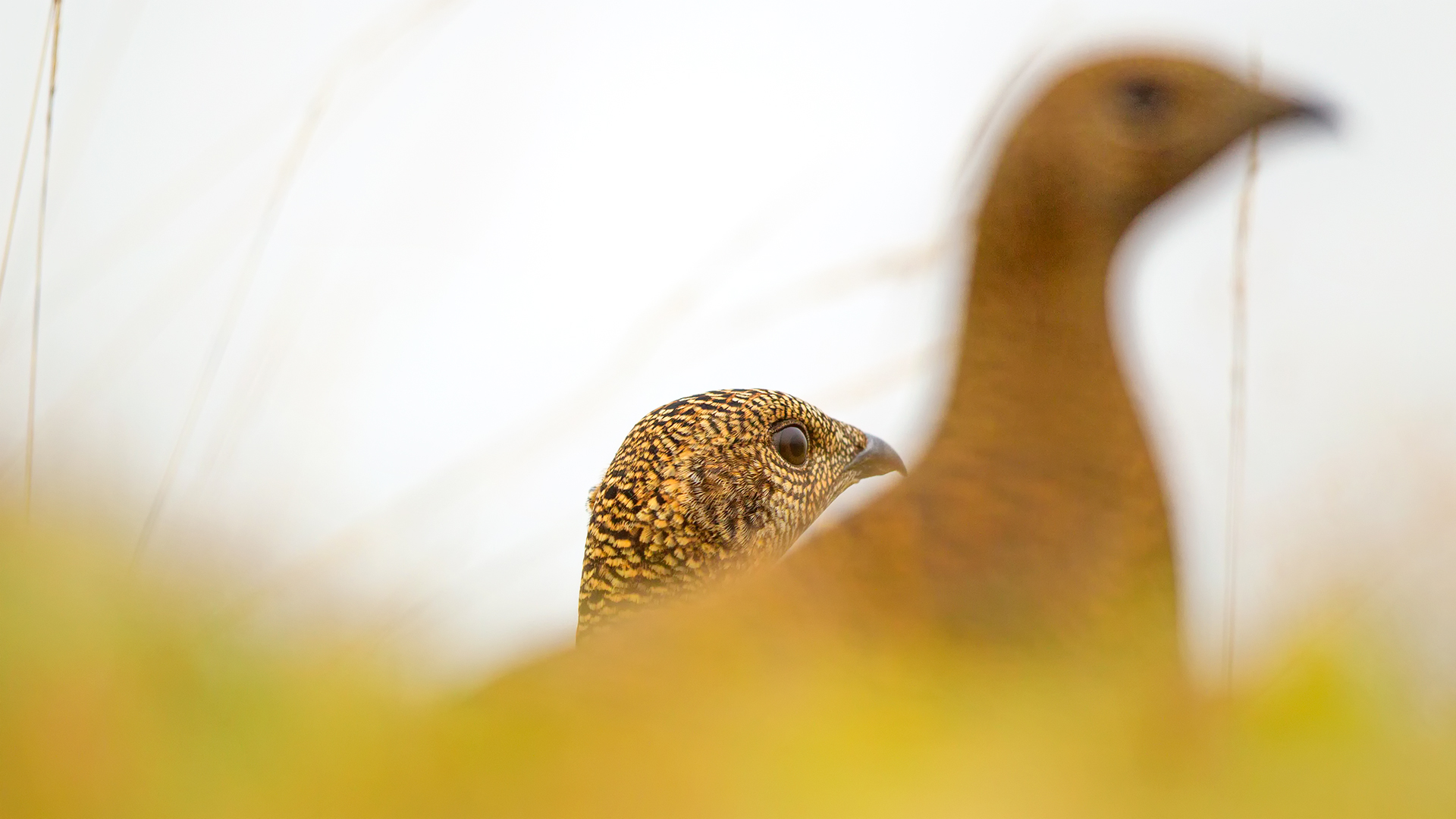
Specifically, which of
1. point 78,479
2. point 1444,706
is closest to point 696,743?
point 1444,706

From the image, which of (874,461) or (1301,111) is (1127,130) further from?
(874,461)

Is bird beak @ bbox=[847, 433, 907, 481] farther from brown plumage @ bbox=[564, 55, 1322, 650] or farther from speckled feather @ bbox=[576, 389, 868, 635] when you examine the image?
brown plumage @ bbox=[564, 55, 1322, 650]

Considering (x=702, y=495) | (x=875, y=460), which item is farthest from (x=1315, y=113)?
(x=702, y=495)

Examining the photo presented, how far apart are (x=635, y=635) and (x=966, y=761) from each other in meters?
0.72

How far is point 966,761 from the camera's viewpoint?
2.41 ft

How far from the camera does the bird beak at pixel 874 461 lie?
2615 millimetres

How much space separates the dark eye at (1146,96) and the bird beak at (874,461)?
35.9 inches

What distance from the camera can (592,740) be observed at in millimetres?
694

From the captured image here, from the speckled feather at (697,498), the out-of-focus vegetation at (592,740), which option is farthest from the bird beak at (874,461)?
the out-of-focus vegetation at (592,740)

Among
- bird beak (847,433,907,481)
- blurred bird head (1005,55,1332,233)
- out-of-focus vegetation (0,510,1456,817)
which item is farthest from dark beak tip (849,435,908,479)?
out-of-focus vegetation (0,510,1456,817)

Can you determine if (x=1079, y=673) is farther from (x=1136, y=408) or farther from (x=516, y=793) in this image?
(x=1136, y=408)

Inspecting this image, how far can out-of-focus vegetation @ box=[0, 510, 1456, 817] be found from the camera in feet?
1.93

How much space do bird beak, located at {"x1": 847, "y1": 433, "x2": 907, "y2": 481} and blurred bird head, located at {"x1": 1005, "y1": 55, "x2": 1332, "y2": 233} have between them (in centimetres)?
65

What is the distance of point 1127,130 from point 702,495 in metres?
1.26
